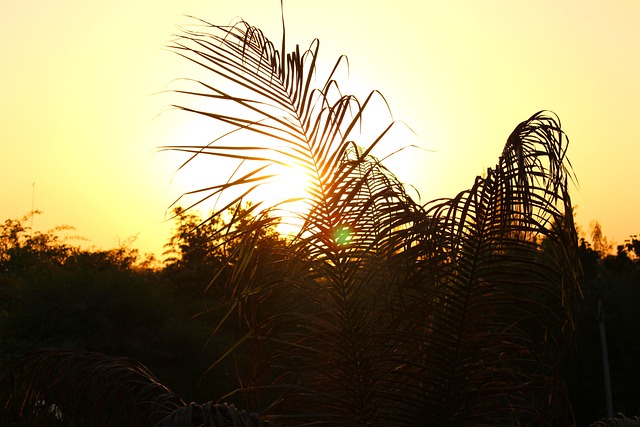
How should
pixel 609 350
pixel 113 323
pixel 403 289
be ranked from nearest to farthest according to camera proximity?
pixel 403 289 → pixel 113 323 → pixel 609 350

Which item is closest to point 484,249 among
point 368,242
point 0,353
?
point 368,242

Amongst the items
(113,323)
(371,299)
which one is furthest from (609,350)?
(371,299)

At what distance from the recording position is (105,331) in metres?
23.8

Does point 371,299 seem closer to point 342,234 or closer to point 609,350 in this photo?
point 342,234

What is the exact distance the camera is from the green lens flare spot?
14.7 ft

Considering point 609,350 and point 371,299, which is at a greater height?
point 609,350

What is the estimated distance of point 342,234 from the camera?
178 inches

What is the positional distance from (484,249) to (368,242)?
0.69 meters

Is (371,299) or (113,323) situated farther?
(113,323)

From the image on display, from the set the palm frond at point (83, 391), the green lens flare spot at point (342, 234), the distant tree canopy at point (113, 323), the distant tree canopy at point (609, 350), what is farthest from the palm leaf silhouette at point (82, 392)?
the distant tree canopy at point (609, 350)

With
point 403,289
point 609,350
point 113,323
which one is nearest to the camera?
point 403,289

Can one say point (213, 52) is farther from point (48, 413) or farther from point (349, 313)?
point (48, 413)

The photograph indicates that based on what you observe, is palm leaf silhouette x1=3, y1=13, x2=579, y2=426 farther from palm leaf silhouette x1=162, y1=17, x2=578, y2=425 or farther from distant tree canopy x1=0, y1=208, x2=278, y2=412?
distant tree canopy x1=0, y1=208, x2=278, y2=412

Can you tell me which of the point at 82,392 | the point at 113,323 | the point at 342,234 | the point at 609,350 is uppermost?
the point at 609,350
